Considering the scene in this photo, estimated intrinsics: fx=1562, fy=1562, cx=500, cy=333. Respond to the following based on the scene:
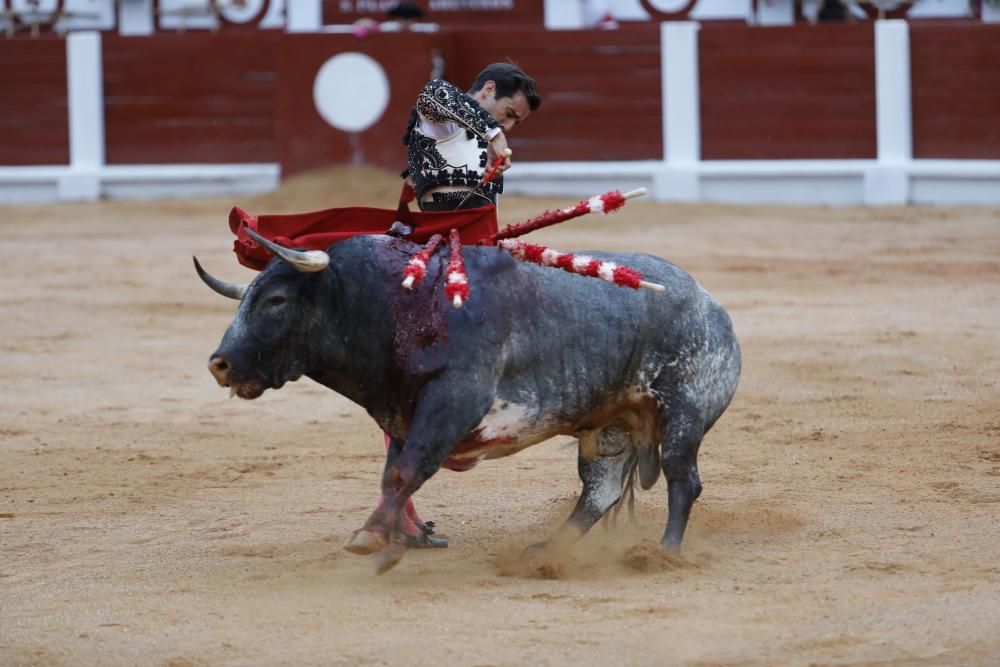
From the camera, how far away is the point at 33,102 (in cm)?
1300

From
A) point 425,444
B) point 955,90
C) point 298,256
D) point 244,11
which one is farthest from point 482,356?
point 244,11

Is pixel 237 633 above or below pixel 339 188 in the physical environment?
below

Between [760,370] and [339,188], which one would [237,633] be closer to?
[760,370]

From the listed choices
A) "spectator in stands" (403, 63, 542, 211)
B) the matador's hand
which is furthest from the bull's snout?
the matador's hand

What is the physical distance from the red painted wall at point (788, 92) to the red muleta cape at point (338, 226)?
27.7 feet

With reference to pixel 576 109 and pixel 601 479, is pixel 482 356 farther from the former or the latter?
pixel 576 109

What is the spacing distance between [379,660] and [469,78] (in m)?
9.64

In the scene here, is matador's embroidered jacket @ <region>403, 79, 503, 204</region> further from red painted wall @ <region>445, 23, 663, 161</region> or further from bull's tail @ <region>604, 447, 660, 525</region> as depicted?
red painted wall @ <region>445, 23, 663, 161</region>

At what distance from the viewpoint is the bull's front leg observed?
3362mm

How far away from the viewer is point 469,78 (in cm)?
1223

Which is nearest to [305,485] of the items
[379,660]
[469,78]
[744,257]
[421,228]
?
[421,228]

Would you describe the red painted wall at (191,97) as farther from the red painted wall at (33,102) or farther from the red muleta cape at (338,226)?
the red muleta cape at (338,226)

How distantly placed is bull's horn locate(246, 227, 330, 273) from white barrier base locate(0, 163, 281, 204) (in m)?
9.54

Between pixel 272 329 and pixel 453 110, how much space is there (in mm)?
661
